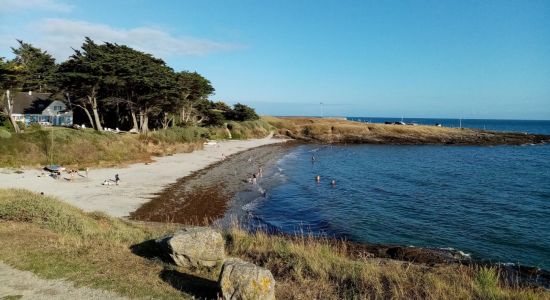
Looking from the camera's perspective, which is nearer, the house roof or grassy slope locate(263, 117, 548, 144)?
the house roof

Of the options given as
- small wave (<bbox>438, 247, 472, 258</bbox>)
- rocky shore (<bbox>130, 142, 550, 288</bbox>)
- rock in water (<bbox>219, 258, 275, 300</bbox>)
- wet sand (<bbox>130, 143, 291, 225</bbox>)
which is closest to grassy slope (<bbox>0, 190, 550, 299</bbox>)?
rock in water (<bbox>219, 258, 275, 300</bbox>)

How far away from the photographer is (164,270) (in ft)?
34.8

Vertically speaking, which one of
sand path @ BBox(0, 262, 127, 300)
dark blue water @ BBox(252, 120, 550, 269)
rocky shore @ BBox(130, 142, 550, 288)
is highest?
sand path @ BBox(0, 262, 127, 300)

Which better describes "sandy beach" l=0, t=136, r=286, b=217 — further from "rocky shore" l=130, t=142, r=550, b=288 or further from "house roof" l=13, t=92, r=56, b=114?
"house roof" l=13, t=92, r=56, b=114

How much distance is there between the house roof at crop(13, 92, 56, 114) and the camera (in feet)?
210

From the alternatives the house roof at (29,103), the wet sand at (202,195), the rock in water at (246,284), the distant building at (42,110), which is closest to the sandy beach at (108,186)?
the wet sand at (202,195)

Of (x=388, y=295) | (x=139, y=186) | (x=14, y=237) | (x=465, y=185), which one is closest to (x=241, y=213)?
(x=139, y=186)

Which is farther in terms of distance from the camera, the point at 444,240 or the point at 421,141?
the point at 421,141

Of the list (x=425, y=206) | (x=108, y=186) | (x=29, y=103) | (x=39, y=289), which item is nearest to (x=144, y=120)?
(x=29, y=103)

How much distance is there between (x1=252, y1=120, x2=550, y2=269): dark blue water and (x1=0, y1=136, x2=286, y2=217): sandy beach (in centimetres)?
901

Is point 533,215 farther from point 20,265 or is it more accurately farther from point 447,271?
point 20,265

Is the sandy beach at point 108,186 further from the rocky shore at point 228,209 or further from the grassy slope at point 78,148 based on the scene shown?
the grassy slope at point 78,148

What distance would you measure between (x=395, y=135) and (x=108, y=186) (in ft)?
261

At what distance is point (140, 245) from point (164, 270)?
301 cm
